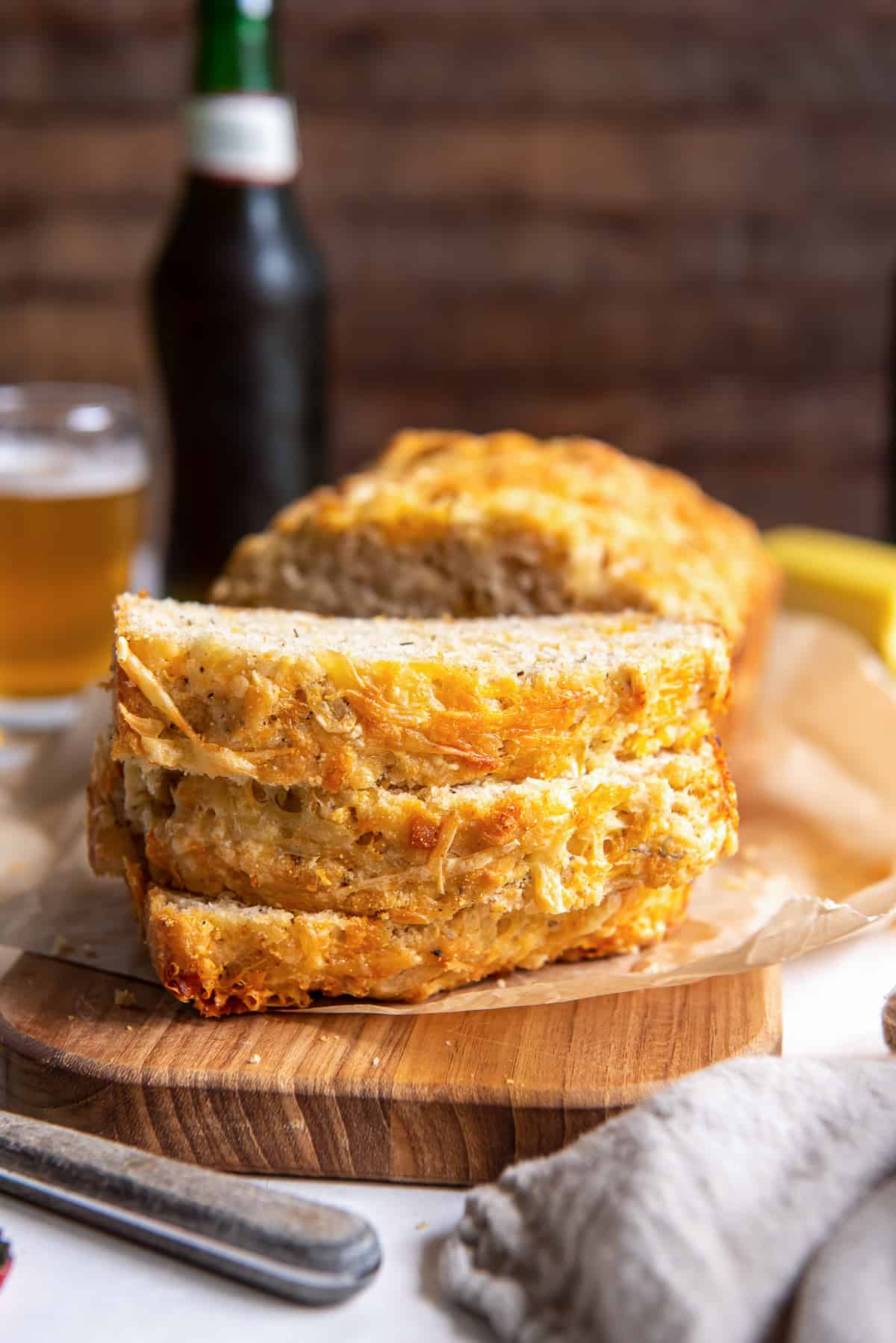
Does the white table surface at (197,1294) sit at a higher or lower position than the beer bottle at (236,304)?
lower

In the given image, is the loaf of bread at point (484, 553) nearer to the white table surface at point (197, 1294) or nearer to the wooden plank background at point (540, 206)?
the white table surface at point (197, 1294)

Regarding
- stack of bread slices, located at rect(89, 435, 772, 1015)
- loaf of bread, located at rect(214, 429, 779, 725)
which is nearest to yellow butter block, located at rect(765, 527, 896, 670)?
loaf of bread, located at rect(214, 429, 779, 725)

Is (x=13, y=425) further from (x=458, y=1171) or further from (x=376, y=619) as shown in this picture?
(x=458, y=1171)

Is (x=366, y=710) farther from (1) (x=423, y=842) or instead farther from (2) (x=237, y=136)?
(2) (x=237, y=136)

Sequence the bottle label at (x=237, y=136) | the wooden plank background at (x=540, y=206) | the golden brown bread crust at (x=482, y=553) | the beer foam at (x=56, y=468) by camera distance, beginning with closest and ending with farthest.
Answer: the golden brown bread crust at (x=482, y=553) < the beer foam at (x=56, y=468) < the bottle label at (x=237, y=136) < the wooden plank background at (x=540, y=206)

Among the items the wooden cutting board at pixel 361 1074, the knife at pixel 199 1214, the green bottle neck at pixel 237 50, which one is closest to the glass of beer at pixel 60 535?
the green bottle neck at pixel 237 50

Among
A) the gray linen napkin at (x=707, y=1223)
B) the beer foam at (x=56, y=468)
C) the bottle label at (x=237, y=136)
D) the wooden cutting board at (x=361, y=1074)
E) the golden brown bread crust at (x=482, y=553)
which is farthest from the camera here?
the bottle label at (x=237, y=136)

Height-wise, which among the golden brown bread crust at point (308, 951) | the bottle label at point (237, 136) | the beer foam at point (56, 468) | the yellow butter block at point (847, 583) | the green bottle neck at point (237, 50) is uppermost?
the green bottle neck at point (237, 50)

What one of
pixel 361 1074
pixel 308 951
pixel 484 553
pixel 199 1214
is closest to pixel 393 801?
pixel 308 951
